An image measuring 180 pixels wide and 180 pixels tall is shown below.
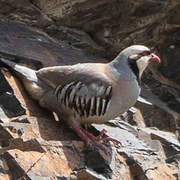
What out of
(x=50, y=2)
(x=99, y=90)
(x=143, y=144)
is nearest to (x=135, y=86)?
(x=99, y=90)

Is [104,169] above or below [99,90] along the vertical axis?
below

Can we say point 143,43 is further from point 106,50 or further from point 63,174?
point 63,174

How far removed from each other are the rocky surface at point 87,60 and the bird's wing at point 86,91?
1.51ft

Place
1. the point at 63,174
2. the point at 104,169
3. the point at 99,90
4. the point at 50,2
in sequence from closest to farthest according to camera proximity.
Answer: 1. the point at 63,174
2. the point at 104,169
3. the point at 99,90
4. the point at 50,2

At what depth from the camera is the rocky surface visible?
267 inches

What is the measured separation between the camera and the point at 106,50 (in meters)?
11.5

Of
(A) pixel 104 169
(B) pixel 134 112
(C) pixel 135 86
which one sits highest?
(C) pixel 135 86

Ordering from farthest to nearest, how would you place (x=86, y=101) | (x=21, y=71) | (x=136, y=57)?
(x=21, y=71) → (x=136, y=57) → (x=86, y=101)

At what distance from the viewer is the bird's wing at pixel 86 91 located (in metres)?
7.55

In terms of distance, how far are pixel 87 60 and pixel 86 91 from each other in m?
3.38

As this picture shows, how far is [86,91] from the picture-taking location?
7.57 meters

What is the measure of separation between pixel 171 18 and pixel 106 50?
1.56 meters

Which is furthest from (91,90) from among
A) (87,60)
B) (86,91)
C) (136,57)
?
(87,60)

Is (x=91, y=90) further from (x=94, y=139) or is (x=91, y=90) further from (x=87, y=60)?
(x=87, y=60)
